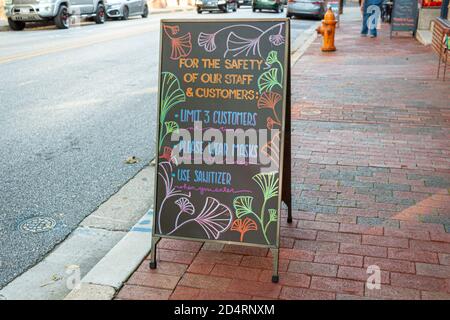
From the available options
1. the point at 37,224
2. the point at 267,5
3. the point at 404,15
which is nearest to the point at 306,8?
the point at 267,5

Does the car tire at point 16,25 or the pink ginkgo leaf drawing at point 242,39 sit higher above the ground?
the pink ginkgo leaf drawing at point 242,39

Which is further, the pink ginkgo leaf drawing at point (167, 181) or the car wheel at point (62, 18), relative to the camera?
the car wheel at point (62, 18)

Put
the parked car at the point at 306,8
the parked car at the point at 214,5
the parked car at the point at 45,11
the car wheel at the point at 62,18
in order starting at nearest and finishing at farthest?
the parked car at the point at 45,11, the car wheel at the point at 62,18, the parked car at the point at 306,8, the parked car at the point at 214,5

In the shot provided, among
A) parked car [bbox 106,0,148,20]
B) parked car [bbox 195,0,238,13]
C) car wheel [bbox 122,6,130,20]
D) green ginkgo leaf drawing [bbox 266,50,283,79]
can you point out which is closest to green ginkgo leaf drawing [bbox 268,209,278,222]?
green ginkgo leaf drawing [bbox 266,50,283,79]

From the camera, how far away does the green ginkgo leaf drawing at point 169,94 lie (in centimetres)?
347

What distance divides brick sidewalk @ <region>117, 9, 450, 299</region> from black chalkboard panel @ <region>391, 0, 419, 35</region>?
9419 millimetres

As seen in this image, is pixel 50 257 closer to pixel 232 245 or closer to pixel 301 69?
pixel 232 245

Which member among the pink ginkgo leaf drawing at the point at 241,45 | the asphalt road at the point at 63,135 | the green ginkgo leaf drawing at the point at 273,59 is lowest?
the asphalt road at the point at 63,135

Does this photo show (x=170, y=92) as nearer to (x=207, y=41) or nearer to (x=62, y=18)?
(x=207, y=41)

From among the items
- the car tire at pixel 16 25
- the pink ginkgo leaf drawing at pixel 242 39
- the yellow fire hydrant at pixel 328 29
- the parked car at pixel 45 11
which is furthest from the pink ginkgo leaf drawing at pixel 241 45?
the car tire at pixel 16 25

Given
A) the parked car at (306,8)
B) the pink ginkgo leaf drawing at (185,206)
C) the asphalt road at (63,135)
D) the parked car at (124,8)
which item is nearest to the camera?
the pink ginkgo leaf drawing at (185,206)

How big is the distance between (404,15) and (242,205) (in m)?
15.4

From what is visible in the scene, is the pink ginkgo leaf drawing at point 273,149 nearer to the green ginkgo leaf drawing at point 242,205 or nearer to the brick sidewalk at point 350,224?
the green ginkgo leaf drawing at point 242,205
